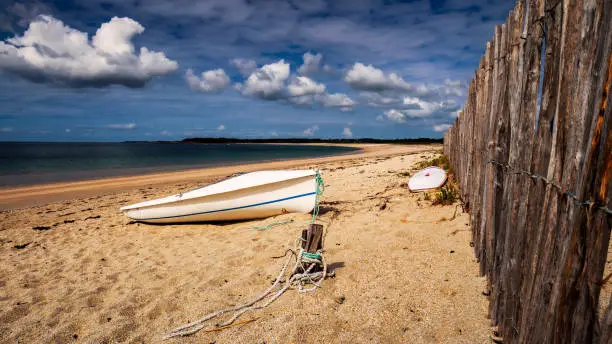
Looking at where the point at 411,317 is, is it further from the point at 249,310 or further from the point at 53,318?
the point at 53,318

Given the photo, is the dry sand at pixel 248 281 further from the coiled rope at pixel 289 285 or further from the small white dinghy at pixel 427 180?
the small white dinghy at pixel 427 180

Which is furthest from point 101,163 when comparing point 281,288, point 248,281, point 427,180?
point 281,288

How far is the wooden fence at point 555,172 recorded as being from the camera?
133cm

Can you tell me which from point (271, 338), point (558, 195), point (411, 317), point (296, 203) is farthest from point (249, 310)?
point (296, 203)

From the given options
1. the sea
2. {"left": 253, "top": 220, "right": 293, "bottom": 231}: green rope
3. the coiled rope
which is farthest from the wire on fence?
the sea

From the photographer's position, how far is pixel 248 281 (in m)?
4.13

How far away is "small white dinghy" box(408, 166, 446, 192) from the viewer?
750cm

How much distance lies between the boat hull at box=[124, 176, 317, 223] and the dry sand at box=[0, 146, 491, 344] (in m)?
0.23

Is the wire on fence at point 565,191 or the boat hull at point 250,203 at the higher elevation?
the wire on fence at point 565,191

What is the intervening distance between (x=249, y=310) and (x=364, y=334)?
1.15 m

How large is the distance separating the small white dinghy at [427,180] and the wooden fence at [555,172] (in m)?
4.69

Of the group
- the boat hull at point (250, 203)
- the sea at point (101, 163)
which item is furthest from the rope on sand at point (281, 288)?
the sea at point (101, 163)

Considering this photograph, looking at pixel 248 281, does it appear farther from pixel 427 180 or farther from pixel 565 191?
pixel 427 180

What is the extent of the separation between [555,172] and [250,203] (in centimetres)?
588
